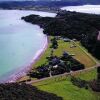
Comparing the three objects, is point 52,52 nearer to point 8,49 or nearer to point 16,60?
point 16,60

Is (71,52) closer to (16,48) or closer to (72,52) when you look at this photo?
(72,52)

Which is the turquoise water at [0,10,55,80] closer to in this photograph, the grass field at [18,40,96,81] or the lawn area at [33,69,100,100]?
the grass field at [18,40,96,81]

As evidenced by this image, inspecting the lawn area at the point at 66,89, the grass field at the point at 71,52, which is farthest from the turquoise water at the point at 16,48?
the lawn area at the point at 66,89

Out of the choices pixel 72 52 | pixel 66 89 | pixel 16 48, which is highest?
pixel 66 89

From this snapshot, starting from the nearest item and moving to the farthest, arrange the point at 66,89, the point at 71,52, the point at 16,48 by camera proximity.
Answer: the point at 66,89 → the point at 71,52 → the point at 16,48

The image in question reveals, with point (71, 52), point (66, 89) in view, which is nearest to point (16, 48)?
point (71, 52)

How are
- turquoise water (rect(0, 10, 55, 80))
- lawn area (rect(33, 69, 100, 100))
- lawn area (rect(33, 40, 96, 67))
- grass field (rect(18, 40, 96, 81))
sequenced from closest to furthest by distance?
1. lawn area (rect(33, 69, 100, 100))
2. grass field (rect(18, 40, 96, 81))
3. lawn area (rect(33, 40, 96, 67))
4. turquoise water (rect(0, 10, 55, 80))

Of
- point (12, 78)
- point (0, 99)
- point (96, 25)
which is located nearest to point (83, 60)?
point (12, 78)

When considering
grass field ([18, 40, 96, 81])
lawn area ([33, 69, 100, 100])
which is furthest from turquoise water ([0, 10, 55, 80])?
lawn area ([33, 69, 100, 100])

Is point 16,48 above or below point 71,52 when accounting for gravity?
below
